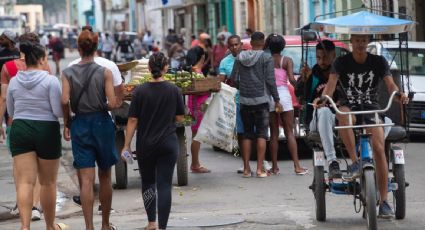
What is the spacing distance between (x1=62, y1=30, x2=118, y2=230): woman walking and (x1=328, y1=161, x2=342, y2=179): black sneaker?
192 centimetres

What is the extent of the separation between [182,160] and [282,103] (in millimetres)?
1847

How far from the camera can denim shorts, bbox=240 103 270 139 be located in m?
15.1

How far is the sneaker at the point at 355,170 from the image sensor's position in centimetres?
1064

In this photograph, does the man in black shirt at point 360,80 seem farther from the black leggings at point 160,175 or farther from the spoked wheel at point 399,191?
the black leggings at point 160,175

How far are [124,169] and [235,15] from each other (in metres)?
39.2

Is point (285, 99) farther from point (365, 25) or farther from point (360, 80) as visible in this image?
point (365, 25)

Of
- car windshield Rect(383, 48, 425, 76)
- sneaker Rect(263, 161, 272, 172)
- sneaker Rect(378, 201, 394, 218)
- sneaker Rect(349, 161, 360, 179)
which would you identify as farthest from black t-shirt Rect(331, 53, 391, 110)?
car windshield Rect(383, 48, 425, 76)

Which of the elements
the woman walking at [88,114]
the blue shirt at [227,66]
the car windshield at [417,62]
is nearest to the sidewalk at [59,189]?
the woman walking at [88,114]

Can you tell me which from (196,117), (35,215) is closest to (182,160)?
(196,117)

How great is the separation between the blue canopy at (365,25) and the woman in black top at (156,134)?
1506 millimetres

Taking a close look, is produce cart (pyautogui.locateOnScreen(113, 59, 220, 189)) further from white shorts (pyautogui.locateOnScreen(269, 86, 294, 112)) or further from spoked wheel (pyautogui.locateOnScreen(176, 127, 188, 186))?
white shorts (pyautogui.locateOnScreen(269, 86, 294, 112))

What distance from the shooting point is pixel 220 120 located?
15188mm

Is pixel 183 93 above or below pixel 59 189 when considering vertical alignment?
above

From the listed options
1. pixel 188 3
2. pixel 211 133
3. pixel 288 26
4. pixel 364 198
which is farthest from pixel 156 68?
pixel 188 3
